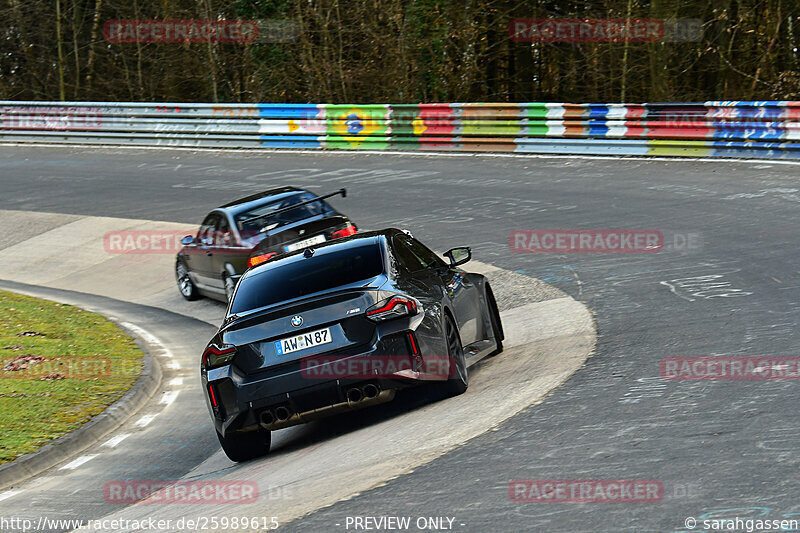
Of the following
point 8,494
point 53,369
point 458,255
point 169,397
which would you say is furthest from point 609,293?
point 8,494

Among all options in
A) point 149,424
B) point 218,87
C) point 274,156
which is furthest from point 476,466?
point 218,87

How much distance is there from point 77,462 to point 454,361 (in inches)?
126

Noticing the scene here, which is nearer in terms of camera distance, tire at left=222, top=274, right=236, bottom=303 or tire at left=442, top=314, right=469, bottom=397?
tire at left=442, top=314, right=469, bottom=397

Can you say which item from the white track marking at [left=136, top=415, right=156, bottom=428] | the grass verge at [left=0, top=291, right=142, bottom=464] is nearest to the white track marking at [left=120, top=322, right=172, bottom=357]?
the grass verge at [left=0, top=291, right=142, bottom=464]

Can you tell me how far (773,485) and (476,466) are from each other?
5.57 feet

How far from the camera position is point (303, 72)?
3472cm

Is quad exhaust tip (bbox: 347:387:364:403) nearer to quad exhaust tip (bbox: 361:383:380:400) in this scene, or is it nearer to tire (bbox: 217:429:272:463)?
quad exhaust tip (bbox: 361:383:380:400)

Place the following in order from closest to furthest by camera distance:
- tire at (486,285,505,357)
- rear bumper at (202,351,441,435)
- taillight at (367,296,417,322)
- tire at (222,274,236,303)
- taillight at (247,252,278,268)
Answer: rear bumper at (202,351,441,435) → taillight at (367,296,417,322) → tire at (486,285,505,357) → taillight at (247,252,278,268) → tire at (222,274,236,303)

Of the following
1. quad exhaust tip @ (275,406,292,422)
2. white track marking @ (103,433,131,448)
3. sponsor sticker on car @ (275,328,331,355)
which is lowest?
white track marking @ (103,433,131,448)

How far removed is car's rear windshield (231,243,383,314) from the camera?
8219mm

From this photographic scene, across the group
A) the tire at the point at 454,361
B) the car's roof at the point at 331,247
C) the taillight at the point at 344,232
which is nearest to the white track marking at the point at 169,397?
the car's roof at the point at 331,247

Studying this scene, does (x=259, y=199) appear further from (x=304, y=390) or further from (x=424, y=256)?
(x=304, y=390)

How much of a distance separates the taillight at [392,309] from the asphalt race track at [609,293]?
1177mm

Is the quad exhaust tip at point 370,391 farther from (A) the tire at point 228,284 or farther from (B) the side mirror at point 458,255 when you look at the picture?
(A) the tire at point 228,284
